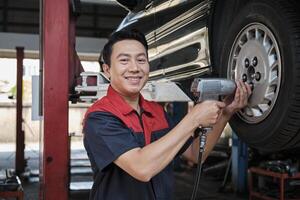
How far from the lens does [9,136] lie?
1447 centimetres

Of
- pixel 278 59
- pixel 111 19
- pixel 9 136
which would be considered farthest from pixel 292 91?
pixel 9 136

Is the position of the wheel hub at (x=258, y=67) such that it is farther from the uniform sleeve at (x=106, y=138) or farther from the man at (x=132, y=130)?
the uniform sleeve at (x=106, y=138)

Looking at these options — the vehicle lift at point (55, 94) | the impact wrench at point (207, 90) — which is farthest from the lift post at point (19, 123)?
the impact wrench at point (207, 90)

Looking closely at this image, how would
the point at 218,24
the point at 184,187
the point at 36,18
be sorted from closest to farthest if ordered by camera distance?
the point at 218,24 → the point at 184,187 → the point at 36,18

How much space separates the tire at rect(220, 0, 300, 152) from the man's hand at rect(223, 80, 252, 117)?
6cm

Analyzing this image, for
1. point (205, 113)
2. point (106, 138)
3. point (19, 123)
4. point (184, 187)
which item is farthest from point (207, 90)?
point (19, 123)

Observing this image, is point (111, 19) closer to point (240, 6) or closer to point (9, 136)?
point (9, 136)

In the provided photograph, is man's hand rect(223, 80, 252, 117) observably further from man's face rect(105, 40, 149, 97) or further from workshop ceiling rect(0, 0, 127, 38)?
workshop ceiling rect(0, 0, 127, 38)

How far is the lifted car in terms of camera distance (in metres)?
1.69

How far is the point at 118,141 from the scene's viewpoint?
1.46 m

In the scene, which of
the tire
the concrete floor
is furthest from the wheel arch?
the concrete floor

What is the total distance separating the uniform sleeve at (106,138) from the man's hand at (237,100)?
425 millimetres

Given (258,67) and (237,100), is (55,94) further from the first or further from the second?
(258,67)

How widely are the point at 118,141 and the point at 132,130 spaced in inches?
4.1
